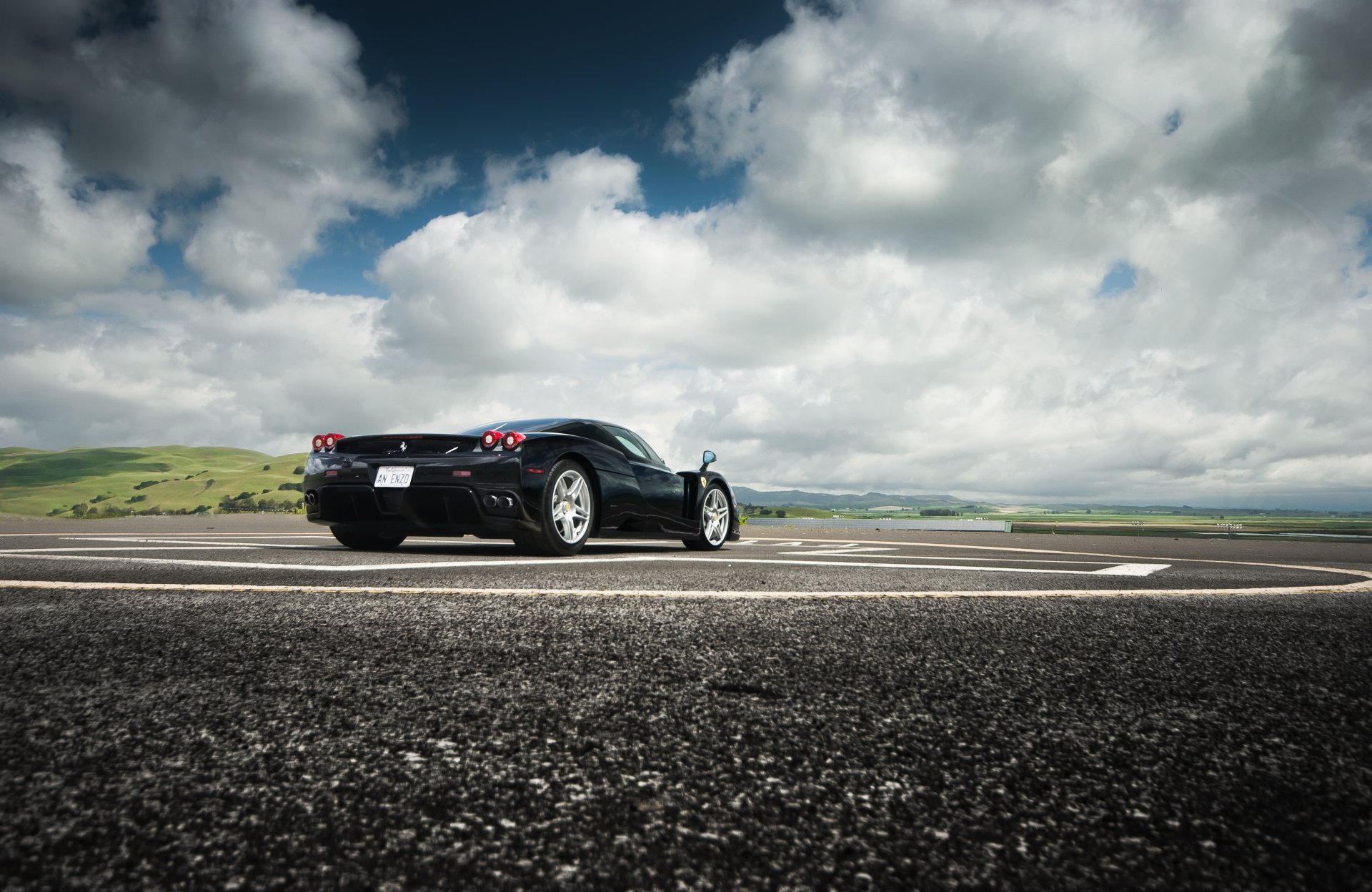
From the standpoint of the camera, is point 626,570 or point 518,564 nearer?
point 626,570

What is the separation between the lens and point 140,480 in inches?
3698

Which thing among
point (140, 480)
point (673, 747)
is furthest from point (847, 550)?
point (140, 480)

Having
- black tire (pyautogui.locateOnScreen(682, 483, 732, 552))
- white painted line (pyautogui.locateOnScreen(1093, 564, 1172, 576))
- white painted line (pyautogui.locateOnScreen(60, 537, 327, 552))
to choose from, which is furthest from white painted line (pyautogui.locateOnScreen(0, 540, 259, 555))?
white painted line (pyautogui.locateOnScreen(1093, 564, 1172, 576))

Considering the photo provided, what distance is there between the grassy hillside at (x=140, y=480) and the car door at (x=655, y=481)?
1646 inches

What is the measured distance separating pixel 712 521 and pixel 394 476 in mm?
3839

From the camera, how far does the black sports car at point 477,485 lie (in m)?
6.39

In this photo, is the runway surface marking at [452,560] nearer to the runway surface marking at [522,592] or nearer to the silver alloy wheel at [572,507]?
the silver alloy wheel at [572,507]

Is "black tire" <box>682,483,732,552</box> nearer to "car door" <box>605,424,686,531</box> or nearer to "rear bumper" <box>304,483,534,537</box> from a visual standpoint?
"car door" <box>605,424,686,531</box>

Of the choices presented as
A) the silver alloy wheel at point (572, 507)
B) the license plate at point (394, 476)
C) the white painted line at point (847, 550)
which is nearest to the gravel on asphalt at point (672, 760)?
the license plate at point (394, 476)

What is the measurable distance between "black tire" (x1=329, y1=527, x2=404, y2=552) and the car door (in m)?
2.35

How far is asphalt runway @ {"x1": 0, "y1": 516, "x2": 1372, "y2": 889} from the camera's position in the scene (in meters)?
0.97

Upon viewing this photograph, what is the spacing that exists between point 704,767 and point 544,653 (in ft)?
3.06

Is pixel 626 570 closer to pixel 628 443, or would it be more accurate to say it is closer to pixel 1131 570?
pixel 628 443

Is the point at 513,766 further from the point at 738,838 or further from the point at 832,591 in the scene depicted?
the point at 832,591
